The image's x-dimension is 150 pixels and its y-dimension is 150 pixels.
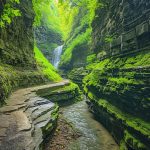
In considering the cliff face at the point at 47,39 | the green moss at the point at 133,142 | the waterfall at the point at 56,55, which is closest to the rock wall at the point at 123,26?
the green moss at the point at 133,142

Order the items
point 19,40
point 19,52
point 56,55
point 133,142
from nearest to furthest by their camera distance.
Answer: point 133,142 → point 19,52 → point 19,40 → point 56,55

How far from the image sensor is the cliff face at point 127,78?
675 cm

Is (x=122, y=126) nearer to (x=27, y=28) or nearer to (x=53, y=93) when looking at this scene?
(x=53, y=93)

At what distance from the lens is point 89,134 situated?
955 centimetres

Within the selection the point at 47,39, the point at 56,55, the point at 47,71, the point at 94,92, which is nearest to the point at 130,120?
the point at 94,92

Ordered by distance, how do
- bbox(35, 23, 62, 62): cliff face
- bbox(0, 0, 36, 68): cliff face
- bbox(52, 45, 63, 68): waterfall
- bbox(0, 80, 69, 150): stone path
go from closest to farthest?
bbox(0, 80, 69, 150): stone path
bbox(0, 0, 36, 68): cliff face
bbox(52, 45, 63, 68): waterfall
bbox(35, 23, 62, 62): cliff face

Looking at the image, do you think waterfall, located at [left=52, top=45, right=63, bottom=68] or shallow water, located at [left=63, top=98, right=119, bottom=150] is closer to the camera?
shallow water, located at [left=63, top=98, right=119, bottom=150]

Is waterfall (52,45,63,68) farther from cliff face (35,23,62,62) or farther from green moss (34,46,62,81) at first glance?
green moss (34,46,62,81)

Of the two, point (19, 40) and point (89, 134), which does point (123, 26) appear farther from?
point (19, 40)

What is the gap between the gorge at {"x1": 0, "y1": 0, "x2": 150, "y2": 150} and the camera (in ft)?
20.8

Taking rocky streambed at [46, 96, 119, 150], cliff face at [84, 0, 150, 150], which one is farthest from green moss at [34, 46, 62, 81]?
rocky streambed at [46, 96, 119, 150]

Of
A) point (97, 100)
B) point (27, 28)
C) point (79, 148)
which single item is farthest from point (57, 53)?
point (79, 148)

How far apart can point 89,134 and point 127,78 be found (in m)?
3.28

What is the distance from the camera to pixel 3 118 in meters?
5.70
